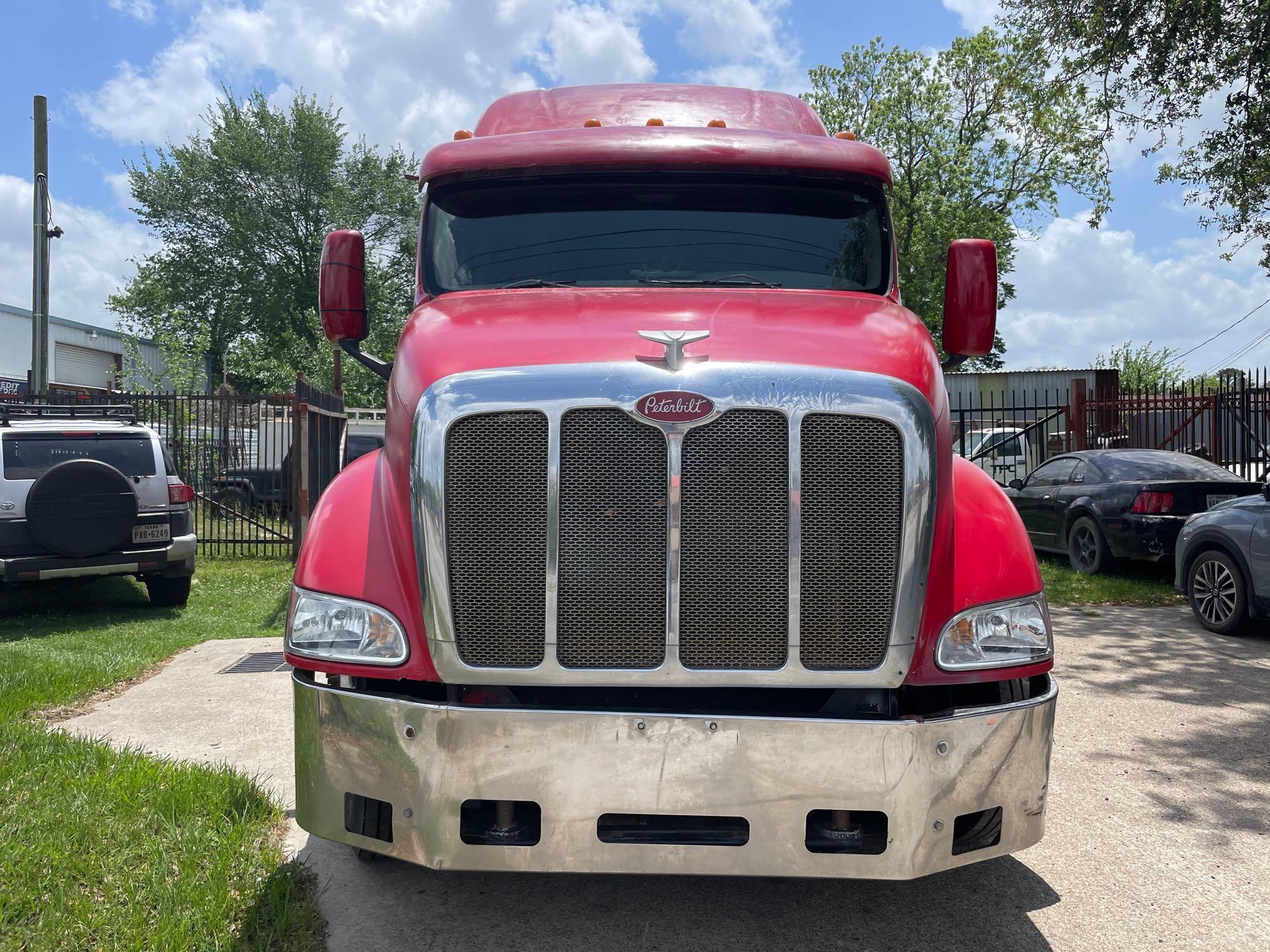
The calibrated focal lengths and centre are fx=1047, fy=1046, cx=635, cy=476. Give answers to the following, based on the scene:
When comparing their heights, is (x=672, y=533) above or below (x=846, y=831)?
above

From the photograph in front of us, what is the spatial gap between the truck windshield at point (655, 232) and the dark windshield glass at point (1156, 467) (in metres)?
8.03

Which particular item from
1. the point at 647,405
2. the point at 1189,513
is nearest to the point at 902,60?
the point at 1189,513

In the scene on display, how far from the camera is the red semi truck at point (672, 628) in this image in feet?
9.39

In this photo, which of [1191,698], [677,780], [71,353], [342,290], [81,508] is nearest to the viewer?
[677,780]

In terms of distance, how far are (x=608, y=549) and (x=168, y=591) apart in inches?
356

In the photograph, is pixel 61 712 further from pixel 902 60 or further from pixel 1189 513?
pixel 902 60

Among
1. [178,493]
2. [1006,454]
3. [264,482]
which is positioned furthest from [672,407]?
[1006,454]

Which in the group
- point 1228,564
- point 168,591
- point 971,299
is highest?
point 971,299

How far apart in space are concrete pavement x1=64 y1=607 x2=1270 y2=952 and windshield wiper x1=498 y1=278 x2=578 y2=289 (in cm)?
224

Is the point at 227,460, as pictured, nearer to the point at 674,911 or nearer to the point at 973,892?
the point at 674,911

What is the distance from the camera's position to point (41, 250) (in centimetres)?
1820

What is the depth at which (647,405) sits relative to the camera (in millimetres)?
2941

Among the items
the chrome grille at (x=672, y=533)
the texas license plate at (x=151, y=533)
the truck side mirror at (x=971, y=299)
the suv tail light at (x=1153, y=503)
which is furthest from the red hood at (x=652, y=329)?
the suv tail light at (x=1153, y=503)

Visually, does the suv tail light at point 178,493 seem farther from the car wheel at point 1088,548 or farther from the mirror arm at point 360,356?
the car wheel at point 1088,548
